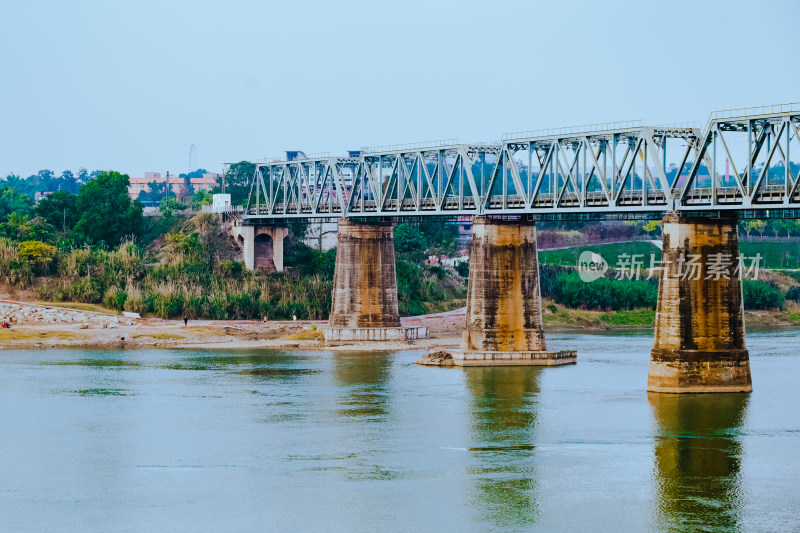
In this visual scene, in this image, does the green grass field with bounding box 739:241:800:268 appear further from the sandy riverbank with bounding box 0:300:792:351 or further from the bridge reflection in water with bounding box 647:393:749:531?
the bridge reflection in water with bounding box 647:393:749:531

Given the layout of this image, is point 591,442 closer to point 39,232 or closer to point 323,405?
point 323,405

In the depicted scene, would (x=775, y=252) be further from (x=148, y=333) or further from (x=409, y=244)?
(x=148, y=333)

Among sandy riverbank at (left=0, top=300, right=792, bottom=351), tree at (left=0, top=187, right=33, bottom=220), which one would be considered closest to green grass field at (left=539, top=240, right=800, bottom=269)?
sandy riverbank at (left=0, top=300, right=792, bottom=351)

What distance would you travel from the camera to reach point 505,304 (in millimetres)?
93688

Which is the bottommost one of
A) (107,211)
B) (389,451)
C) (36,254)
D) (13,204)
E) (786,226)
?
(389,451)

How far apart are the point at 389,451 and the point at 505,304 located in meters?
35.8

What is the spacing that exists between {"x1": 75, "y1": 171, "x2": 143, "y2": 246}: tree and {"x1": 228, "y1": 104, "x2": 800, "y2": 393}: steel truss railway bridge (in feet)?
42.2

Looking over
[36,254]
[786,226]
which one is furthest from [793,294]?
[36,254]

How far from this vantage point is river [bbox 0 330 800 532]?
1900 inches

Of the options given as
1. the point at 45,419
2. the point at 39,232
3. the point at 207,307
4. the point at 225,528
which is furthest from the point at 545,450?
the point at 39,232

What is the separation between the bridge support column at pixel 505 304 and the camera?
93375 millimetres

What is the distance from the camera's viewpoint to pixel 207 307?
125 m

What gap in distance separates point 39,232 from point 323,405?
72.1 metres

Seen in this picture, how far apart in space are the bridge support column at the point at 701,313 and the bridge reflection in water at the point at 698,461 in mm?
1098
